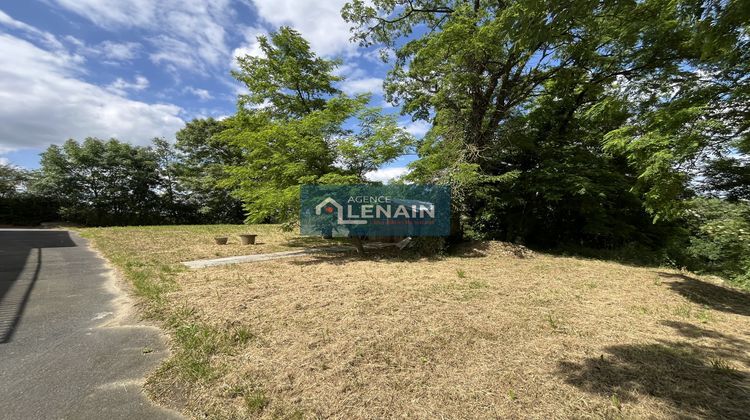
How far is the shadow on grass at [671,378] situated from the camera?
2.35 metres

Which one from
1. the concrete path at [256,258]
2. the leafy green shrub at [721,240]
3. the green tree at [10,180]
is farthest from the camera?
the green tree at [10,180]

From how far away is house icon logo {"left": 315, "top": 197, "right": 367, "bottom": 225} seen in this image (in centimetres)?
931

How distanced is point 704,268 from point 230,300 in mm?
13075

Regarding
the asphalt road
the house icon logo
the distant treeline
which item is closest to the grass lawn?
the asphalt road

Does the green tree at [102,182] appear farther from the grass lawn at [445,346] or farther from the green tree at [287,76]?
the grass lawn at [445,346]

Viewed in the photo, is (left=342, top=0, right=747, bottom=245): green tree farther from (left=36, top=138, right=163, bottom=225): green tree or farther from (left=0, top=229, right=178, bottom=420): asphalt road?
(left=36, top=138, right=163, bottom=225): green tree

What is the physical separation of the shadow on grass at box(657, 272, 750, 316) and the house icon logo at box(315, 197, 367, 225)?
7.89 meters

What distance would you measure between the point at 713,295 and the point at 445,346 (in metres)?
6.17

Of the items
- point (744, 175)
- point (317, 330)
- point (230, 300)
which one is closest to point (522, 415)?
point (317, 330)

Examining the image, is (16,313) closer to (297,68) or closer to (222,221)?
(297,68)

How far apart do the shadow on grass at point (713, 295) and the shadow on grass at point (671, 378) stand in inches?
110

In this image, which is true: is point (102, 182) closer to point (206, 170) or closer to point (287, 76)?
point (206, 170)

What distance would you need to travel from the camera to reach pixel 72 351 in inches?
127

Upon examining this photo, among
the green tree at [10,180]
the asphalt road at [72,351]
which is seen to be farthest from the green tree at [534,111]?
the green tree at [10,180]
